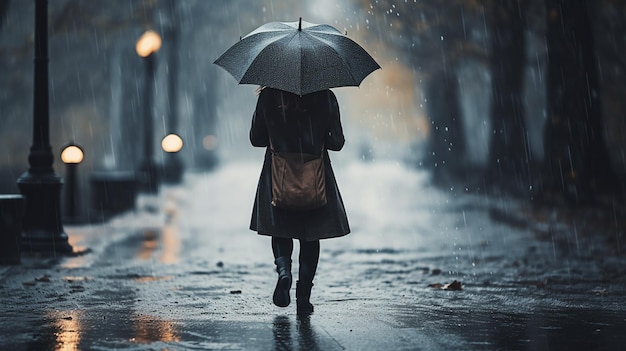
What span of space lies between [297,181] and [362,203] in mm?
19940

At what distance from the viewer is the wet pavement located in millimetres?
7344

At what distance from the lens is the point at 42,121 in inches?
567

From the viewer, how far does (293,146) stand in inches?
321

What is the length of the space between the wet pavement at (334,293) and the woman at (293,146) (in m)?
0.59

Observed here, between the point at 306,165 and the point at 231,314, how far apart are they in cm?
126

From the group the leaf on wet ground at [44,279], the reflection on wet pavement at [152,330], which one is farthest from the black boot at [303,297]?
the leaf on wet ground at [44,279]

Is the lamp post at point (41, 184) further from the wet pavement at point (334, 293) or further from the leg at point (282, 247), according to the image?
the leg at point (282, 247)

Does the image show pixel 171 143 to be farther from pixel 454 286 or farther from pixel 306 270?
pixel 306 270

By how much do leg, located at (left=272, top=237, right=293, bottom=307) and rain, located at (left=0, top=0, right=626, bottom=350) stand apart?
179 mm

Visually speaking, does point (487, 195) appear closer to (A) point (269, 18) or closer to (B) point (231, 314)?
(A) point (269, 18)

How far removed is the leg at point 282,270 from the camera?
320 inches

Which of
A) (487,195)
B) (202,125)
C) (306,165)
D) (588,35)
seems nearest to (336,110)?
(306,165)

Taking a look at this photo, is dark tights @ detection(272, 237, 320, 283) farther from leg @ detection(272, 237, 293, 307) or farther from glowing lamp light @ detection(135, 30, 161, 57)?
glowing lamp light @ detection(135, 30, 161, 57)

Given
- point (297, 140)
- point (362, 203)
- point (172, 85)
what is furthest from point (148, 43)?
point (297, 140)
